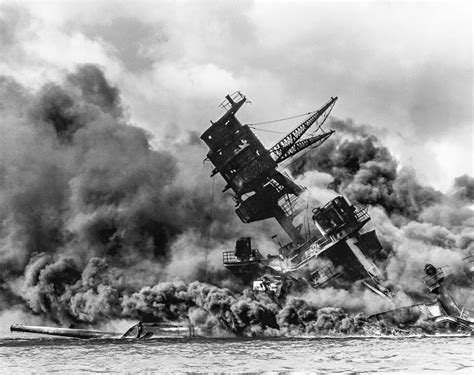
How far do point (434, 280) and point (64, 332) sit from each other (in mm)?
18791

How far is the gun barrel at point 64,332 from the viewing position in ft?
73.3

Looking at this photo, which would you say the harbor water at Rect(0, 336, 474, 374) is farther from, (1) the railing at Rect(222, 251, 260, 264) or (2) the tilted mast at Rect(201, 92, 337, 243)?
(2) the tilted mast at Rect(201, 92, 337, 243)

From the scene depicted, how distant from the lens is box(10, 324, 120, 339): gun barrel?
73.3 ft

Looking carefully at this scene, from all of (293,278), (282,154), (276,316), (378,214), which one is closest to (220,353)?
(276,316)

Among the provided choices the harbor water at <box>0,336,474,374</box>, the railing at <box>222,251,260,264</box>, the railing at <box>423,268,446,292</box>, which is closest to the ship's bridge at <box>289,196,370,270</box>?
the railing at <box>222,251,260,264</box>

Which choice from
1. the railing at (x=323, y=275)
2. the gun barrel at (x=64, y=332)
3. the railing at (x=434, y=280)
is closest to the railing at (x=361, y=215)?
the railing at (x=323, y=275)

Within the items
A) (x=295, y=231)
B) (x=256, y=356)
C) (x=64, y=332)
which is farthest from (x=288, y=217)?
(x=64, y=332)

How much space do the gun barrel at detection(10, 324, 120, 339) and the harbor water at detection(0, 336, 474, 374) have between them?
11.4 ft

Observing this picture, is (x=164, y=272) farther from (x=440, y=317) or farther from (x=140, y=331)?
(x=440, y=317)

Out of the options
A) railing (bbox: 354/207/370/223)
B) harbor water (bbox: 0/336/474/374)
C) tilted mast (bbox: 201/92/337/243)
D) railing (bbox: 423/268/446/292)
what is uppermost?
tilted mast (bbox: 201/92/337/243)

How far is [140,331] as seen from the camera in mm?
21344

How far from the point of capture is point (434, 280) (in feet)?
62.7

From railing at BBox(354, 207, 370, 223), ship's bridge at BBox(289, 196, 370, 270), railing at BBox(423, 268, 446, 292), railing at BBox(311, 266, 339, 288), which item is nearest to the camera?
railing at BBox(423, 268, 446, 292)

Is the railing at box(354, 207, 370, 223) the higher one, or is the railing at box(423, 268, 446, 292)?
the railing at box(354, 207, 370, 223)
